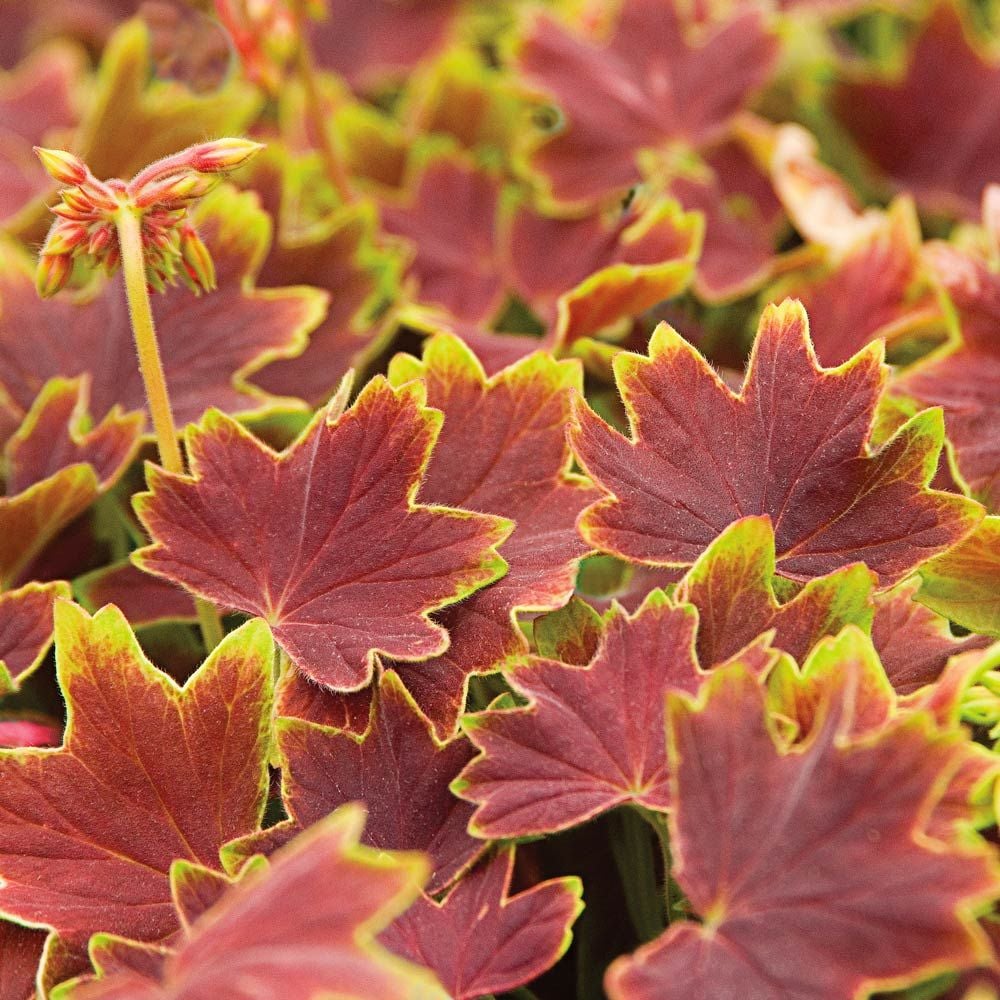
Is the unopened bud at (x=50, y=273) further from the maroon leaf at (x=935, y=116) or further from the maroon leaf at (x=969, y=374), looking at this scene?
the maroon leaf at (x=935, y=116)

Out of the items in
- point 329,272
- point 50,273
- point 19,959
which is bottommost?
point 19,959

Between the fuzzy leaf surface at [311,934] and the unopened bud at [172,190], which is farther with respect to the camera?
the unopened bud at [172,190]

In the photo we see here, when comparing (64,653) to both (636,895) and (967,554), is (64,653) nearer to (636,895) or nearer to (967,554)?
(636,895)

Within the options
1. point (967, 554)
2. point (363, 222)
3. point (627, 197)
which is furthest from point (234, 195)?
point (967, 554)

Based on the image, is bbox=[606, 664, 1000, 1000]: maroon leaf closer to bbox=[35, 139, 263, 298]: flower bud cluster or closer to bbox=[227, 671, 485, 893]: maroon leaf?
bbox=[227, 671, 485, 893]: maroon leaf

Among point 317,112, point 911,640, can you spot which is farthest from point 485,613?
point 317,112

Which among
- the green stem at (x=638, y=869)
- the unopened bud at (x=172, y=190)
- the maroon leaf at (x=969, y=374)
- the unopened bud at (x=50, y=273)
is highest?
the unopened bud at (x=172, y=190)

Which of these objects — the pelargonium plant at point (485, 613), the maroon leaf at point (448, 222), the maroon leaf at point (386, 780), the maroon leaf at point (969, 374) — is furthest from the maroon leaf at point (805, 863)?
the maroon leaf at point (448, 222)

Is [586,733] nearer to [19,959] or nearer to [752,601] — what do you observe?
[752,601]
